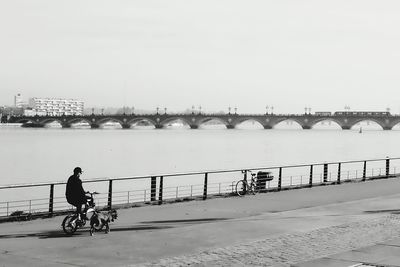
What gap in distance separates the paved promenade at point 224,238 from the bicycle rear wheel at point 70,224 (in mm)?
200

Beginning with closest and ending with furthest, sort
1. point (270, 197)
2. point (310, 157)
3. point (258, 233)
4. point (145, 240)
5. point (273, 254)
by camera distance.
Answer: point (273, 254)
point (145, 240)
point (258, 233)
point (270, 197)
point (310, 157)

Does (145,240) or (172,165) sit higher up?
(145,240)

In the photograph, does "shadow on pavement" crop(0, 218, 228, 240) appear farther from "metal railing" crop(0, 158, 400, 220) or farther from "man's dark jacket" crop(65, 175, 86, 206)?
"metal railing" crop(0, 158, 400, 220)

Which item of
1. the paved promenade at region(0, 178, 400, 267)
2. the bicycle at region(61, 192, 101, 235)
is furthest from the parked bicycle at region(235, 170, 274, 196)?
the bicycle at region(61, 192, 101, 235)

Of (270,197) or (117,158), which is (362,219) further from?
(117,158)

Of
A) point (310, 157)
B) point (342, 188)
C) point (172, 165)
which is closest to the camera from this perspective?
point (342, 188)

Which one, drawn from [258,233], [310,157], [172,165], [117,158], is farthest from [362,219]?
[310,157]

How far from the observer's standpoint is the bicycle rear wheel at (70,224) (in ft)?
41.5

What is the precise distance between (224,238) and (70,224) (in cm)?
323

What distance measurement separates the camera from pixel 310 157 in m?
88.6

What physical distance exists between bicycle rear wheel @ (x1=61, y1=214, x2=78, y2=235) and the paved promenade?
0.66 feet

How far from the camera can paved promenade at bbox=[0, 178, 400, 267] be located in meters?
10.3

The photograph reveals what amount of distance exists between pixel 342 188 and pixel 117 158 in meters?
60.3

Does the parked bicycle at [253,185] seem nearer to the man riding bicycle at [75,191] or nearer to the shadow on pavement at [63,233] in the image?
the shadow on pavement at [63,233]
